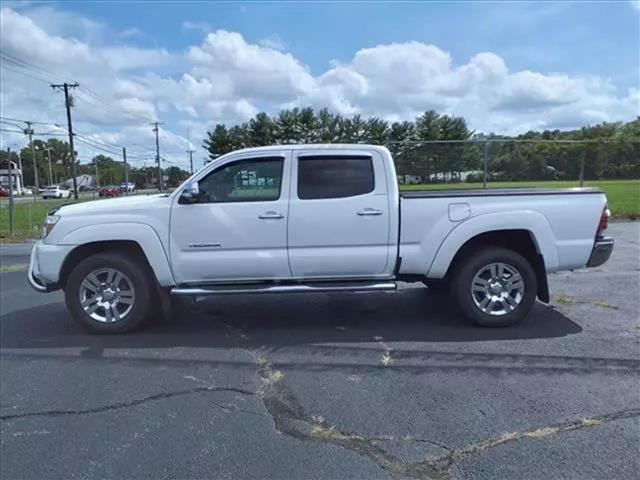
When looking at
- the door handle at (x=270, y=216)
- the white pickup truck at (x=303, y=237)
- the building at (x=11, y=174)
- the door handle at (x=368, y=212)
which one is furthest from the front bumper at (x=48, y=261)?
the building at (x=11, y=174)

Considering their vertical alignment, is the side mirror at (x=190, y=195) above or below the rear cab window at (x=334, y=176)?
below

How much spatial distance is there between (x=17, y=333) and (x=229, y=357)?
2.61m

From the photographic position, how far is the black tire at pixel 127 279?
16.7 ft

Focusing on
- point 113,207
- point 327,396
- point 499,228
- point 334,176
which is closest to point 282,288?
point 334,176

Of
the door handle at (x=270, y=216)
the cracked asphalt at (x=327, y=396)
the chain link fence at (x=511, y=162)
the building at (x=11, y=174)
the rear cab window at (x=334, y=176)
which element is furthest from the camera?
the building at (x=11, y=174)

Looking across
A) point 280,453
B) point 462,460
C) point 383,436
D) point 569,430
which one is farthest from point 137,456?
point 569,430

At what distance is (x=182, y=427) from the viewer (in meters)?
3.27

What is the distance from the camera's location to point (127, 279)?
5.12 metres

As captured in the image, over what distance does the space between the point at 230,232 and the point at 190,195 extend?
56cm

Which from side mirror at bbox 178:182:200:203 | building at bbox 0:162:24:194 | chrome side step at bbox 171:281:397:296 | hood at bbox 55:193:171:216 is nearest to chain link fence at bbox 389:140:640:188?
chrome side step at bbox 171:281:397:296

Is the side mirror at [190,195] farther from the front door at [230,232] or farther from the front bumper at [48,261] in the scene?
the front bumper at [48,261]

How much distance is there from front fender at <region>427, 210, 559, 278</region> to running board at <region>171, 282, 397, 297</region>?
66 centimetres

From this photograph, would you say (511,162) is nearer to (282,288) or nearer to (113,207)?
(282,288)

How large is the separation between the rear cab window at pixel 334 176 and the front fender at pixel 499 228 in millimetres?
1007
